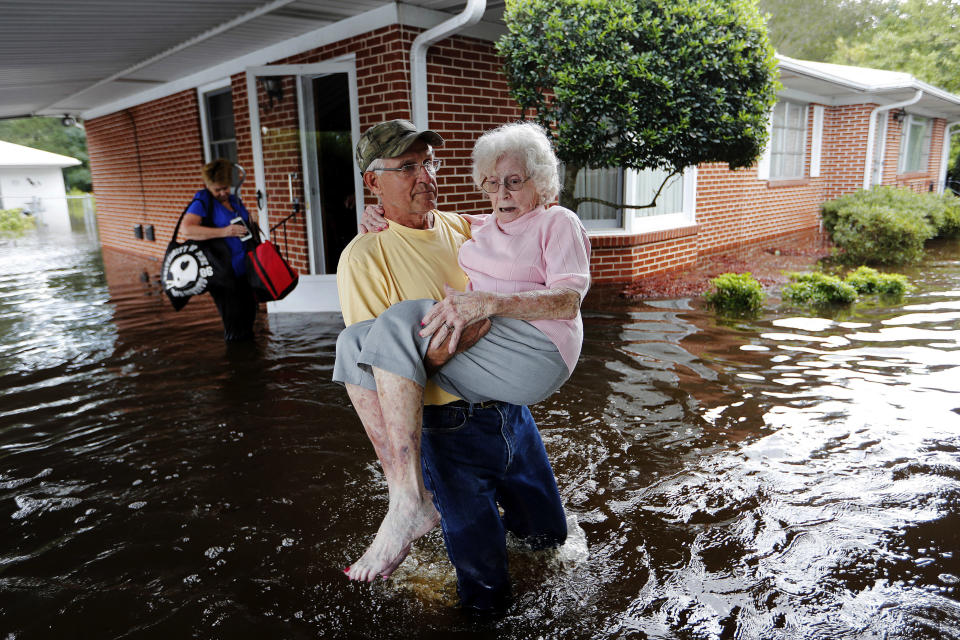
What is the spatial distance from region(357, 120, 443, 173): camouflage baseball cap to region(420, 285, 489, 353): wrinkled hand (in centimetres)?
54

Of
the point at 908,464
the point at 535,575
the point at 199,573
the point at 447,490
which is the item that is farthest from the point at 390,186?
the point at 908,464

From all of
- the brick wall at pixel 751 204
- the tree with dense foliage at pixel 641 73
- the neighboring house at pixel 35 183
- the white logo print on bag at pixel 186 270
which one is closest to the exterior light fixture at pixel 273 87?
the white logo print on bag at pixel 186 270

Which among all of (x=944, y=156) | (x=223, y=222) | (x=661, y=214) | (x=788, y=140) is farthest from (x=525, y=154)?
(x=944, y=156)

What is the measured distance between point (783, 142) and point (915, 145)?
9.07 metres

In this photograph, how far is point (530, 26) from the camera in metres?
5.67

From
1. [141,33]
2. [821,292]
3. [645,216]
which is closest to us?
[141,33]

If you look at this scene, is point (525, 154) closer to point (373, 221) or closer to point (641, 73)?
point (373, 221)

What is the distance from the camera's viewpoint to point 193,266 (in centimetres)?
522

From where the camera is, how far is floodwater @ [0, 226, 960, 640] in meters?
2.30

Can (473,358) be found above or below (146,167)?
below

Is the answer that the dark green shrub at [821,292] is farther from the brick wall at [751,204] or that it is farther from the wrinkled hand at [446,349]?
the wrinkled hand at [446,349]

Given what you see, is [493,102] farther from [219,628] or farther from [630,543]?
[219,628]

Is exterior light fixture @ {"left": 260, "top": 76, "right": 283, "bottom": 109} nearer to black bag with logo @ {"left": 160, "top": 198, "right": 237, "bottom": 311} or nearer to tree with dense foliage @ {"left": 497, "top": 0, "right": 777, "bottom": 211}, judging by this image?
black bag with logo @ {"left": 160, "top": 198, "right": 237, "bottom": 311}

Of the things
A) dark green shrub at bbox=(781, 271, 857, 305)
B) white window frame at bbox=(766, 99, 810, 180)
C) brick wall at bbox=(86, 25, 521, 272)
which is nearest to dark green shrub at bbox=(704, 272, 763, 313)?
dark green shrub at bbox=(781, 271, 857, 305)
